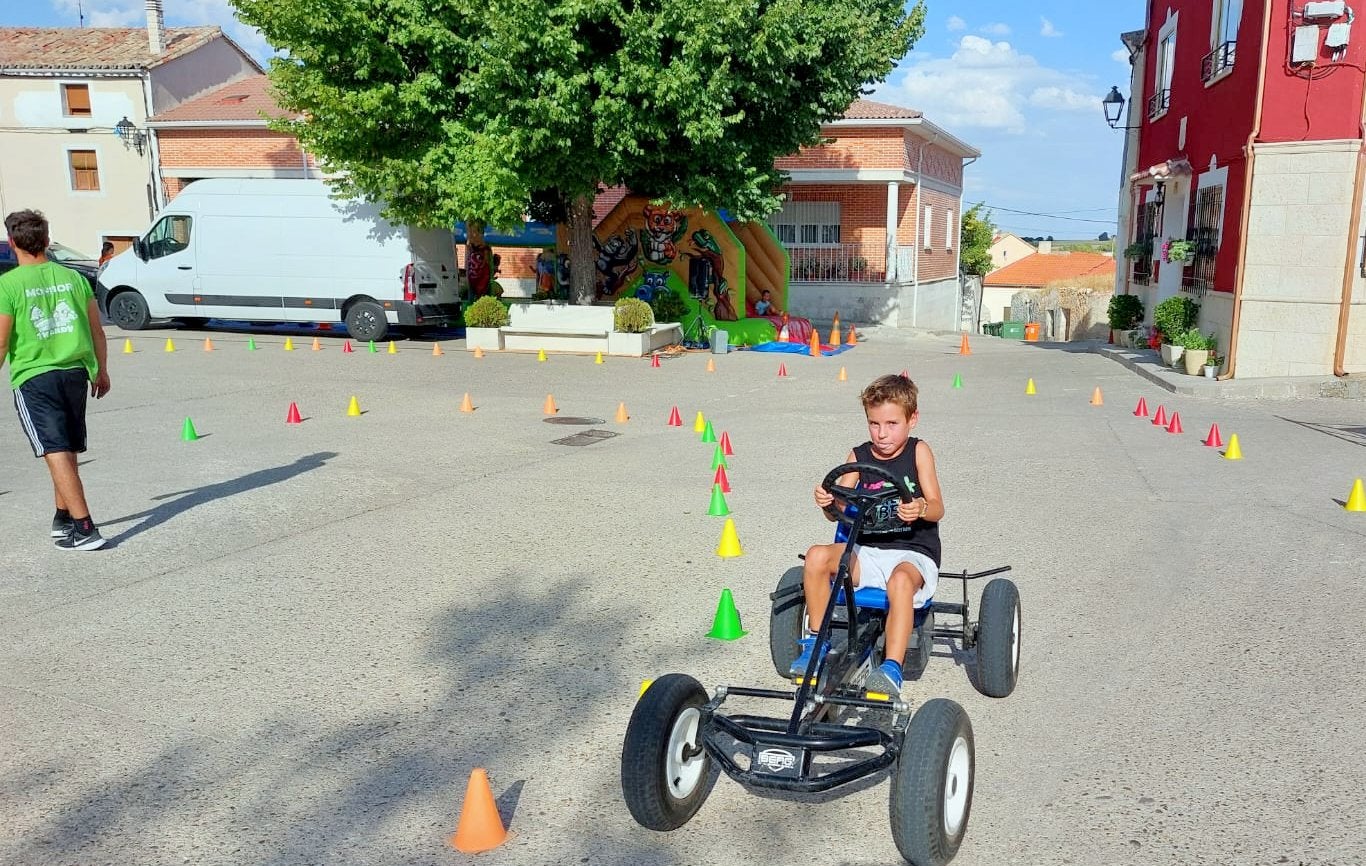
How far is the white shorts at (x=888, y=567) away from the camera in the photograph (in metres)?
4.00

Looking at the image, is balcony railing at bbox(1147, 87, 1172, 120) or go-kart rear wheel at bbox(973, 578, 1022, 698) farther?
balcony railing at bbox(1147, 87, 1172, 120)

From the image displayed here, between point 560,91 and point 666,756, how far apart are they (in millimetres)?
13455

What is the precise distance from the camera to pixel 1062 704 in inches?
168

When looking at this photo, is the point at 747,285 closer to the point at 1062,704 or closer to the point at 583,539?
the point at 583,539

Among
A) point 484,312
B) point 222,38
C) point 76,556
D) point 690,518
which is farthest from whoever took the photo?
point 222,38

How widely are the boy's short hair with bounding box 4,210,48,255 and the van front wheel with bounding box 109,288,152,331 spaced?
52.6 ft

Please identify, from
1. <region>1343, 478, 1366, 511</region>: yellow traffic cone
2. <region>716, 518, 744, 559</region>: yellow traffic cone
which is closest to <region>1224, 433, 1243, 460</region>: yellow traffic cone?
<region>1343, 478, 1366, 511</region>: yellow traffic cone

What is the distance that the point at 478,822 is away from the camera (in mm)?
3211

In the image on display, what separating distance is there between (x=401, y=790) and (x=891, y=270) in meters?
25.6

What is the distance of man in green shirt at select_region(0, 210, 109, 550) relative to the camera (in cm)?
605

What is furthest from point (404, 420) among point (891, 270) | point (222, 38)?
point (222, 38)

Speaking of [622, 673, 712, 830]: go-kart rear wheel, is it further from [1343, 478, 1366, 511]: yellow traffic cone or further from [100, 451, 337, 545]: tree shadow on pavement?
[1343, 478, 1366, 511]: yellow traffic cone

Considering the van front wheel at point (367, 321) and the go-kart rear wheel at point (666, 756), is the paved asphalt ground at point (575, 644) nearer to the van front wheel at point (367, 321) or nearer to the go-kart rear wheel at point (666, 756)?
the go-kart rear wheel at point (666, 756)

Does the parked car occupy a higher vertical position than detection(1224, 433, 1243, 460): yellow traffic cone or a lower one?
higher
